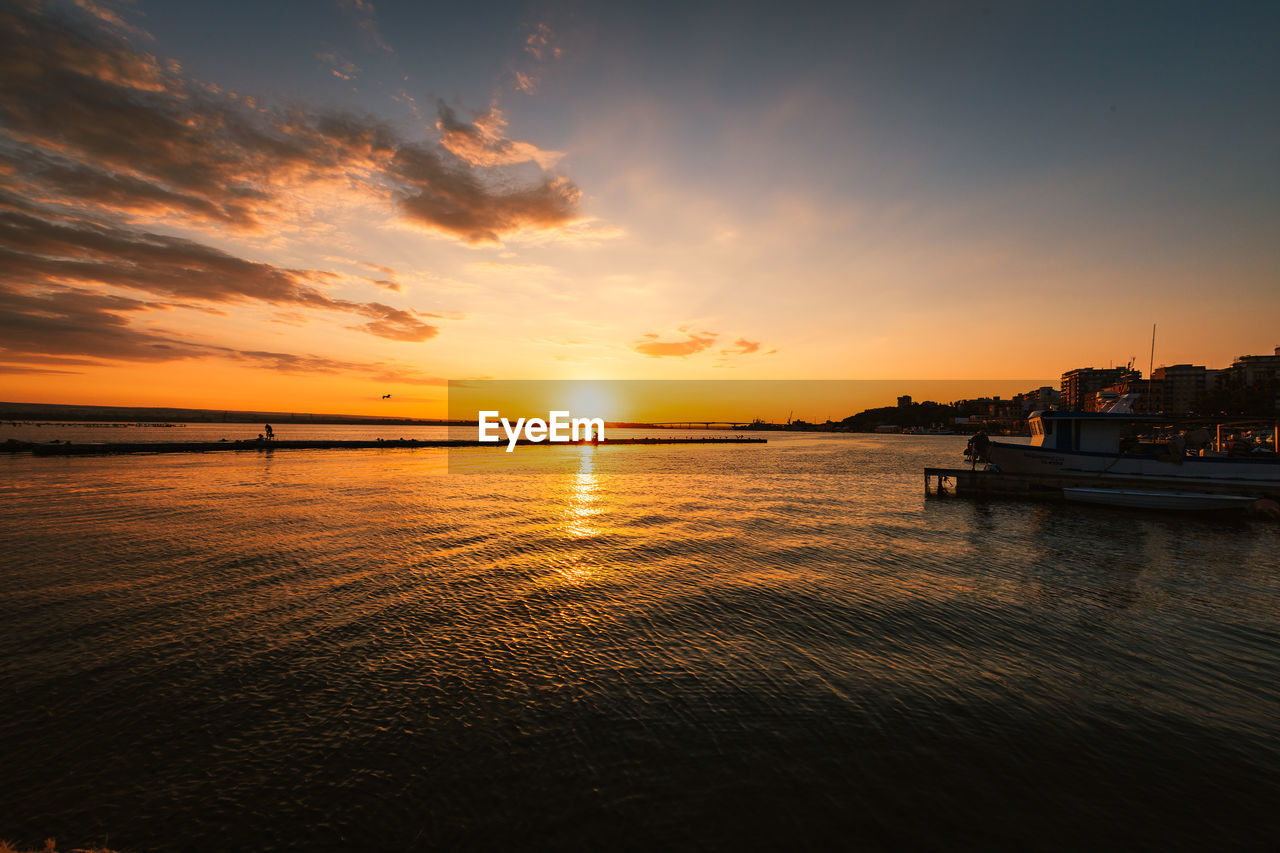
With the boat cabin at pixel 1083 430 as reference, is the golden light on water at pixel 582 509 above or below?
below

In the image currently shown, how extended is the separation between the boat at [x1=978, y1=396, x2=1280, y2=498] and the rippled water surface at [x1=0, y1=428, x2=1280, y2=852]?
19.3 metres

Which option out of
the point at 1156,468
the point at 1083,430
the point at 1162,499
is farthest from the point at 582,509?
the point at 1156,468

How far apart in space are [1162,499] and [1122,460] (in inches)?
174

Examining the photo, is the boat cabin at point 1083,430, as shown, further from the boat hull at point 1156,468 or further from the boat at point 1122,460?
the boat hull at point 1156,468

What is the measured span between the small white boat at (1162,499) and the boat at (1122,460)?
3.85ft

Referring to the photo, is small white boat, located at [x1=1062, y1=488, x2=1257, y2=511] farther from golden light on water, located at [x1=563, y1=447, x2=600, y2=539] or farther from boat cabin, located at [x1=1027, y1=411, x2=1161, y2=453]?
golden light on water, located at [x1=563, y1=447, x2=600, y2=539]

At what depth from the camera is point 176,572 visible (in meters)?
17.4

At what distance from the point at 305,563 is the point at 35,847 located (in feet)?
46.5

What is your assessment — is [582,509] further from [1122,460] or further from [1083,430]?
[1122,460]

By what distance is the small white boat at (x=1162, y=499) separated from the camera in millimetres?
34031

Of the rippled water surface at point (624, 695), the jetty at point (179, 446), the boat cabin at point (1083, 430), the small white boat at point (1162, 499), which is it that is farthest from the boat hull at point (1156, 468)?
the jetty at point (179, 446)

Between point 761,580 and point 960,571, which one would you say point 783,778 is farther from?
point 960,571

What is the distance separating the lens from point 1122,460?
128 ft

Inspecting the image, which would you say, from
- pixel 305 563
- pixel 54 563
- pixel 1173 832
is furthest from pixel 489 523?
pixel 1173 832
